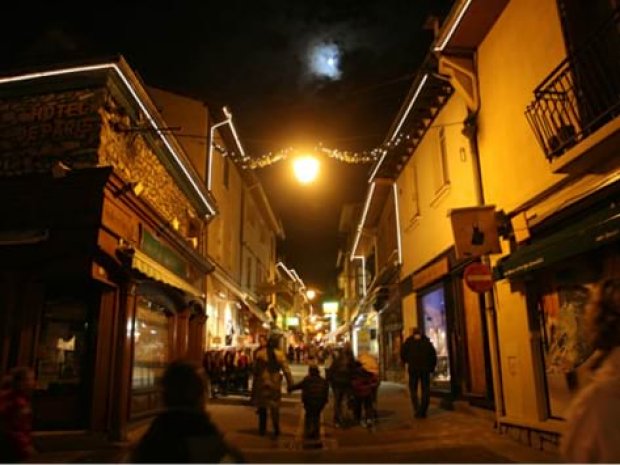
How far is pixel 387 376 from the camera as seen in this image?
2469 cm

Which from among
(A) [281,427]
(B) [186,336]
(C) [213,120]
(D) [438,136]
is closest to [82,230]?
(A) [281,427]

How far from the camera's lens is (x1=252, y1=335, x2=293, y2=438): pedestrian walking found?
35.1 ft

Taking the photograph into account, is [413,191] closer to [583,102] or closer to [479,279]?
[479,279]

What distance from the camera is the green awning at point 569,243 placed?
665cm

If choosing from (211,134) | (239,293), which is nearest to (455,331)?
(211,134)

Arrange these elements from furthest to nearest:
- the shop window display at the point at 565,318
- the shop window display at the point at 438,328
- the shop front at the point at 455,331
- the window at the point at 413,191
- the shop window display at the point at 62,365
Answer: the window at the point at 413,191, the shop window display at the point at 438,328, the shop front at the point at 455,331, the shop window display at the point at 62,365, the shop window display at the point at 565,318

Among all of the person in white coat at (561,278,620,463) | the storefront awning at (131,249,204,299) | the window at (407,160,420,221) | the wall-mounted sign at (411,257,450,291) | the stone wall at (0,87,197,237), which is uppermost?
the window at (407,160,420,221)

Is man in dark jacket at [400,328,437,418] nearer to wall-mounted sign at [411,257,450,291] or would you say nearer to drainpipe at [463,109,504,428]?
drainpipe at [463,109,504,428]

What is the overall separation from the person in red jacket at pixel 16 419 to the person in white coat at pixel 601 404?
186 inches

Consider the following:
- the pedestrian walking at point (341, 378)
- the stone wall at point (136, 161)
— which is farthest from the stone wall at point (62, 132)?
the pedestrian walking at point (341, 378)

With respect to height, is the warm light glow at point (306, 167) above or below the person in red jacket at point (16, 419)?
above

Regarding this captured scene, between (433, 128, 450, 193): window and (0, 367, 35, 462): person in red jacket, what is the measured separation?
35.3 feet

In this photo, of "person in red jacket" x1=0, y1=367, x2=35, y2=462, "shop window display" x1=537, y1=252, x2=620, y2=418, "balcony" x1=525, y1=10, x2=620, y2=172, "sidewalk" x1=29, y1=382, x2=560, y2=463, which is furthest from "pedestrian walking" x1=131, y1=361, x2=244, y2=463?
"shop window display" x1=537, y1=252, x2=620, y2=418

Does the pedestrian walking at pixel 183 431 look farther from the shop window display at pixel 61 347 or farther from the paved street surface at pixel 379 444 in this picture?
the shop window display at pixel 61 347
